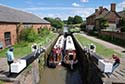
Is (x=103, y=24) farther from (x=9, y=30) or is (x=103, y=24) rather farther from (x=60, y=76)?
(x=60, y=76)

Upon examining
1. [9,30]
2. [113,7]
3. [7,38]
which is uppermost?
[113,7]

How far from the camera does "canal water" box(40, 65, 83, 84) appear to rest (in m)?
15.4

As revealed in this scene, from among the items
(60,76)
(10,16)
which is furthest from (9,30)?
(60,76)

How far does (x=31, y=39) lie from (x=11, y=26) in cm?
578

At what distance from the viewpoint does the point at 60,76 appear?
17.1 m

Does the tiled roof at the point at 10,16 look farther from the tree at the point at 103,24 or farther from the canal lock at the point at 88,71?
the tree at the point at 103,24

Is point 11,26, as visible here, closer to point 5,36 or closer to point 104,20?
point 5,36

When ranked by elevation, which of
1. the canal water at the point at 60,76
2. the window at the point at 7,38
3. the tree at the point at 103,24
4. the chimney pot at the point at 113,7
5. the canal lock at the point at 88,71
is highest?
the chimney pot at the point at 113,7

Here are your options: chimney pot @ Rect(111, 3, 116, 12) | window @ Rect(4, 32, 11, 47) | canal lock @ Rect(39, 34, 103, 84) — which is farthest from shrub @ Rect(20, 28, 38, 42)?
chimney pot @ Rect(111, 3, 116, 12)

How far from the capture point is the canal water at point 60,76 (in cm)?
1544

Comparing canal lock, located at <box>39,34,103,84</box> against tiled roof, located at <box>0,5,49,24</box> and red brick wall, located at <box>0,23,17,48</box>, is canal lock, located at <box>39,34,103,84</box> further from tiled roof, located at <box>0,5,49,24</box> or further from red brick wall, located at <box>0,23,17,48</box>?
tiled roof, located at <box>0,5,49,24</box>

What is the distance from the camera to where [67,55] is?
19922 millimetres

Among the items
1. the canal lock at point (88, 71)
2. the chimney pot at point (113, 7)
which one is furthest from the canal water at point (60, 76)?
the chimney pot at point (113, 7)

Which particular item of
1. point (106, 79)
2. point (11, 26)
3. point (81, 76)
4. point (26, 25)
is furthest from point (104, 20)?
point (106, 79)
